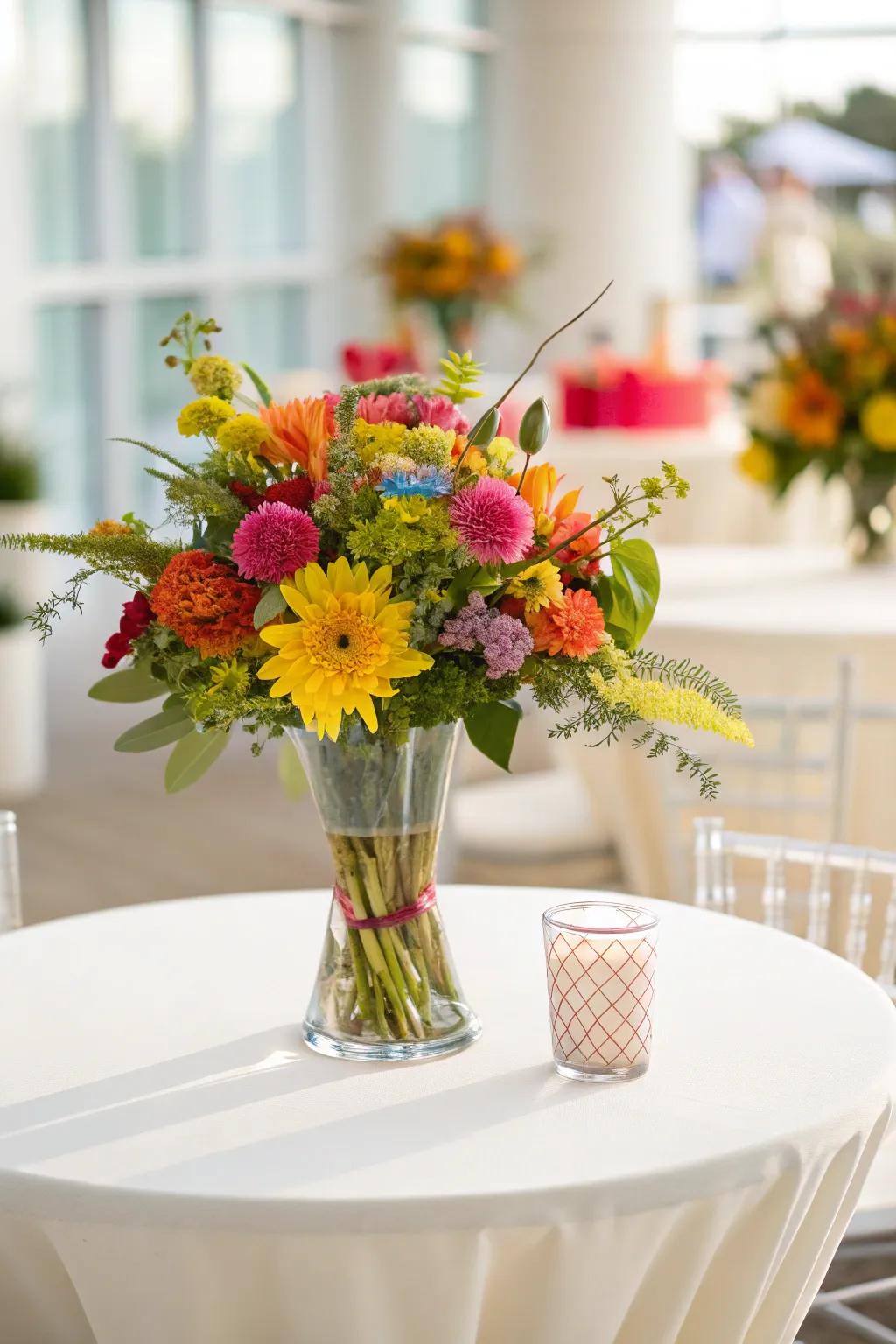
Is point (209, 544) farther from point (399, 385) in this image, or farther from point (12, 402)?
point (12, 402)

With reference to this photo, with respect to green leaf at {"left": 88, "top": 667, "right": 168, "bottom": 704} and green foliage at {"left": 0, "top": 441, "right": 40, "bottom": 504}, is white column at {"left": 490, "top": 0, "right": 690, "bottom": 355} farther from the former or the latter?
green leaf at {"left": 88, "top": 667, "right": 168, "bottom": 704}

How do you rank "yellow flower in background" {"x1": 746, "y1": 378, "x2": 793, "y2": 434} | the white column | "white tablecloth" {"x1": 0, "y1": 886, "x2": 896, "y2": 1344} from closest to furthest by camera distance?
"white tablecloth" {"x1": 0, "y1": 886, "x2": 896, "y2": 1344}, "yellow flower in background" {"x1": 746, "y1": 378, "x2": 793, "y2": 434}, the white column

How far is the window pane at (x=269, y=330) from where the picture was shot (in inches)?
363

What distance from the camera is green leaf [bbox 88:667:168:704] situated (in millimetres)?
1465

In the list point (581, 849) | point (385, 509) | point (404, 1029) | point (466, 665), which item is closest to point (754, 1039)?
point (404, 1029)

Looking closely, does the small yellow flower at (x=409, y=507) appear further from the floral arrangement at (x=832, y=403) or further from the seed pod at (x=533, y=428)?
the floral arrangement at (x=832, y=403)

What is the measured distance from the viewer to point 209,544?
4.56ft

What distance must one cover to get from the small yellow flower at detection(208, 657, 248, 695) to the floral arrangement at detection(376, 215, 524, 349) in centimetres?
531

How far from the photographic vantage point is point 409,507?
1.30m

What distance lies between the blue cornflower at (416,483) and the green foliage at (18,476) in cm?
416

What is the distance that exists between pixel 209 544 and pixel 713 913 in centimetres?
75

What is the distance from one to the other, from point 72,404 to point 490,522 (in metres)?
6.94

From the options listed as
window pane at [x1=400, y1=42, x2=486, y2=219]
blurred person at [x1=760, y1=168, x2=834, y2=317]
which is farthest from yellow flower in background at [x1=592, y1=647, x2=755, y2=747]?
window pane at [x1=400, y1=42, x2=486, y2=219]

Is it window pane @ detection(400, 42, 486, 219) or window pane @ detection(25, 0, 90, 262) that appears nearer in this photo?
window pane @ detection(25, 0, 90, 262)
